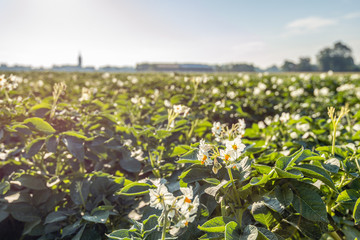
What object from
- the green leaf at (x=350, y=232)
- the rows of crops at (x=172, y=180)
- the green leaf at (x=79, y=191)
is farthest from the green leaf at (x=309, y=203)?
the green leaf at (x=79, y=191)

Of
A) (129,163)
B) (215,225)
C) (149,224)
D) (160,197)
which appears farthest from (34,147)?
(215,225)

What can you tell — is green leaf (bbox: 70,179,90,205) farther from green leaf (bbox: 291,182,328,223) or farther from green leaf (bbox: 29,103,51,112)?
green leaf (bbox: 291,182,328,223)

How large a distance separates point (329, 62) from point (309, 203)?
10147 centimetres

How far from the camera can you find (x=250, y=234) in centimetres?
95

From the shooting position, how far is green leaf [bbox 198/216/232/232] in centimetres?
98

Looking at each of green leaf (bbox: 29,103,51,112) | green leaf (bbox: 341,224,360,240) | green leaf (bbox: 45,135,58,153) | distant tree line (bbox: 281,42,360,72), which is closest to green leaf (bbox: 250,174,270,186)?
green leaf (bbox: 341,224,360,240)

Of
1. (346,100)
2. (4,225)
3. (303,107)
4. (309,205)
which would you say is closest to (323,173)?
(309,205)

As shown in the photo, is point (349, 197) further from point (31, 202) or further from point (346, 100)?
point (346, 100)

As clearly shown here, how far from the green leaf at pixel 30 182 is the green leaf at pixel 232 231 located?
1422mm

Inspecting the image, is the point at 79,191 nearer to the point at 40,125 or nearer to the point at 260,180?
the point at 40,125

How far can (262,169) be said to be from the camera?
1.16 meters

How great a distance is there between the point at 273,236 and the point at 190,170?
1.47ft

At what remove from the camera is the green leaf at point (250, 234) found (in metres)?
→ 0.93

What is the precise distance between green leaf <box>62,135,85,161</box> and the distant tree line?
8781 centimetres
